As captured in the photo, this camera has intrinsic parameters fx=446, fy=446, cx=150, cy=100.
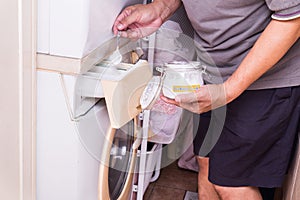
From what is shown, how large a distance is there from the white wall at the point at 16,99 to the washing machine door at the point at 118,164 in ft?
0.74

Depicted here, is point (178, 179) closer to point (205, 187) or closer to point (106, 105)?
point (205, 187)

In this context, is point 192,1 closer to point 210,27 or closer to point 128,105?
point 210,27

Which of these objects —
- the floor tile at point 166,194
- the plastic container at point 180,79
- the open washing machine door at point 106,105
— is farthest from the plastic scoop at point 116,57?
the floor tile at point 166,194

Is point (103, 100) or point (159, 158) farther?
point (159, 158)

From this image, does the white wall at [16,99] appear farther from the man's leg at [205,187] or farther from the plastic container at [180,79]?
the man's leg at [205,187]

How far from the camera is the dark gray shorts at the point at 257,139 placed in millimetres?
1404

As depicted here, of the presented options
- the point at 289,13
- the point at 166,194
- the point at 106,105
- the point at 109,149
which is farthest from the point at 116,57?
the point at 166,194

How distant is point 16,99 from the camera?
1.11m

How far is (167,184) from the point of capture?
92.9 inches

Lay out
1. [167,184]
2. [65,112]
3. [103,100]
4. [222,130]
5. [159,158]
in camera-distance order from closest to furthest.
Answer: [65,112] → [103,100] → [222,130] → [159,158] → [167,184]

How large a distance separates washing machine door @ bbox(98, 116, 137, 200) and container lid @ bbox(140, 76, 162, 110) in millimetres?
137

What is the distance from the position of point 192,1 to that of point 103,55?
33 centimetres

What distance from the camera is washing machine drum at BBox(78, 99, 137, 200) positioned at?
4.06ft

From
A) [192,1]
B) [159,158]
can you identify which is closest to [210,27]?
[192,1]
